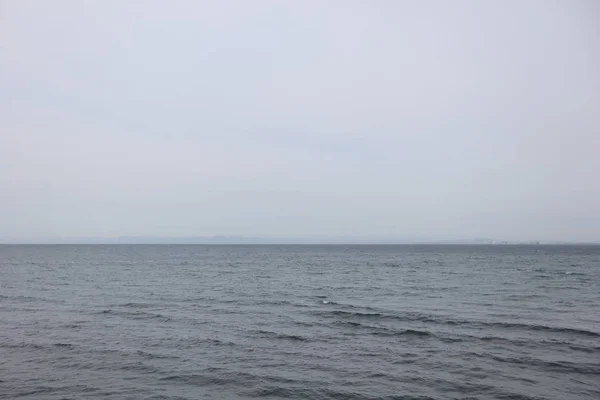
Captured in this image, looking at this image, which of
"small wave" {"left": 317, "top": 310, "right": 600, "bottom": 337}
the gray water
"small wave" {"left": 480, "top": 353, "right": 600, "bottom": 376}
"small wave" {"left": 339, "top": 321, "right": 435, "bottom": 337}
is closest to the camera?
the gray water

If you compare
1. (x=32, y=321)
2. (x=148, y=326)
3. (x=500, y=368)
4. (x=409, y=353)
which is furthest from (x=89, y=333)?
(x=500, y=368)

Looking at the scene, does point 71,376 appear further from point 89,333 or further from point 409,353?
point 409,353

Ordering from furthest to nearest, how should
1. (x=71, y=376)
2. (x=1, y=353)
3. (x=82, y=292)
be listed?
(x=82, y=292), (x=1, y=353), (x=71, y=376)

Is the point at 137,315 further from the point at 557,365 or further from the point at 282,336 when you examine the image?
the point at 557,365

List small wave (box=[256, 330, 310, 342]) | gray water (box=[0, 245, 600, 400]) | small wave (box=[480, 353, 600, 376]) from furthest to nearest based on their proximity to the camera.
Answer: small wave (box=[256, 330, 310, 342]) < small wave (box=[480, 353, 600, 376]) < gray water (box=[0, 245, 600, 400])

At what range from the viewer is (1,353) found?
2106cm

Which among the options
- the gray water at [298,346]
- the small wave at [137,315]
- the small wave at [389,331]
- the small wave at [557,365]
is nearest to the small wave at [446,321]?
the gray water at [298,346]

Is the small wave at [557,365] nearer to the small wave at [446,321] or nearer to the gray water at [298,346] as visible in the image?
the gray water at [298,346]

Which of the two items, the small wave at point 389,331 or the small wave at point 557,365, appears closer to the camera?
the small wave at point 557,365

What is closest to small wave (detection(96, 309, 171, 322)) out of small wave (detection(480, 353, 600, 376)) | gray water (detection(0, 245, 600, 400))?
gray water (detection(0, 245, 600, 400))

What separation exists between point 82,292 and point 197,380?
31857 mm

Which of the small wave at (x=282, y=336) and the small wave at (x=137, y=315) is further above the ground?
the small wave at (x=282, y=336)

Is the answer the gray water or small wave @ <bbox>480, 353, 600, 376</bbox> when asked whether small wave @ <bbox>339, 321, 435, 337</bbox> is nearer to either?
the gray water

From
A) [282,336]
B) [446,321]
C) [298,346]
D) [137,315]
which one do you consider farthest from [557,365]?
[137,315]
